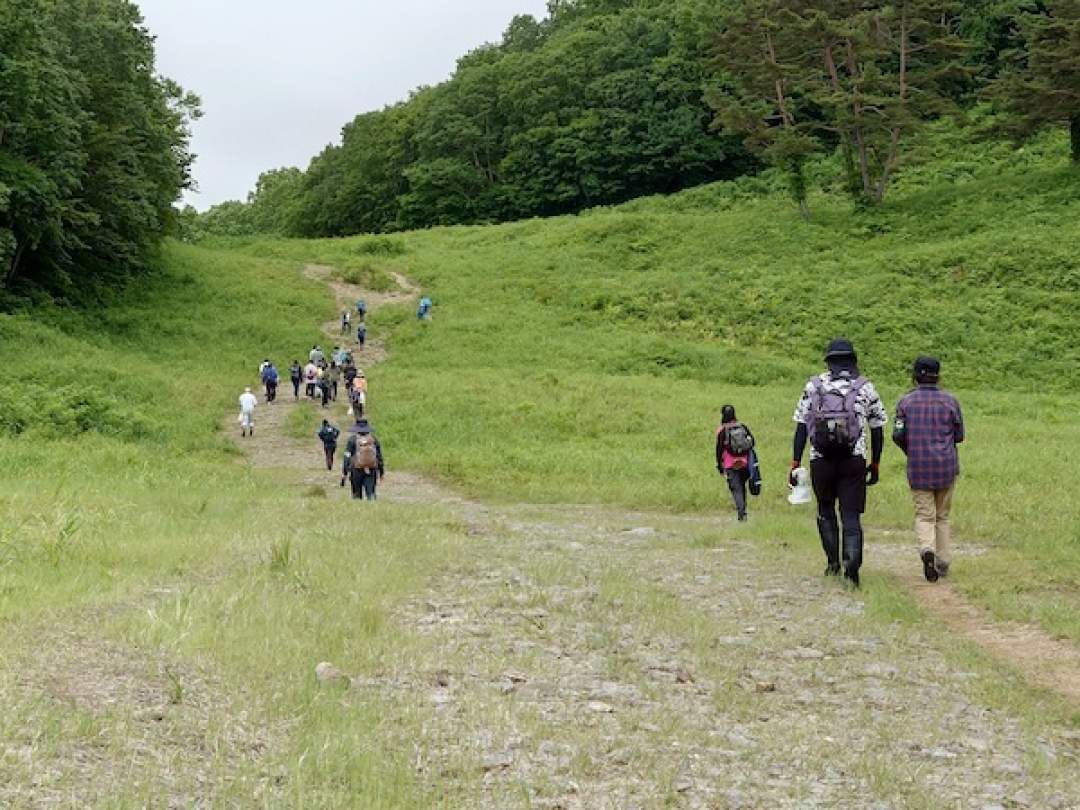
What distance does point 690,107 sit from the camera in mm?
82250

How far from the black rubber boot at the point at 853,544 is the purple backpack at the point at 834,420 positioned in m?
0.65

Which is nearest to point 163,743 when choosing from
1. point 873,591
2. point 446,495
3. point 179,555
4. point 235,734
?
point 235,734

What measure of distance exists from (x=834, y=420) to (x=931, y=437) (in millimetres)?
1412

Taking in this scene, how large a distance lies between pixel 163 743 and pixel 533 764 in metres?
1.62

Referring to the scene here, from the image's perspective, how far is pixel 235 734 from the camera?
14.3 ft

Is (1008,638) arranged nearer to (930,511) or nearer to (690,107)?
(930,511)

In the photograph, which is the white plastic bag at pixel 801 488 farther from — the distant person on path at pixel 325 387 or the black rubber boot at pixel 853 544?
the distant person on path at pixel 325 387

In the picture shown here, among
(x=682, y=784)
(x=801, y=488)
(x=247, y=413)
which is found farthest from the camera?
(x=247, y=413)

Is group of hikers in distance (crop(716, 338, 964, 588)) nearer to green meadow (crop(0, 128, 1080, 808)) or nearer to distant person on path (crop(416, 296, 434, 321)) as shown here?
green meadow (crop(0, 128, 1080, 808))

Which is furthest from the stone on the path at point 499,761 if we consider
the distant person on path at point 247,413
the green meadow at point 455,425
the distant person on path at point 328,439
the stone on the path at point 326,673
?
the distant person on path at point 247,413

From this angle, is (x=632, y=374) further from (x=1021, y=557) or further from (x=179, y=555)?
(x=179, y=555)

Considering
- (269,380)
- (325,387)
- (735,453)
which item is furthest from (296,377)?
(735,453)

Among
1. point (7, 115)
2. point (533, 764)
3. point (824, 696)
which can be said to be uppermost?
point (7, 115)

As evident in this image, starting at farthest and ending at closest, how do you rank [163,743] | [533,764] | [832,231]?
1. [832,231]
2. [533,764]
3. [163,743]
